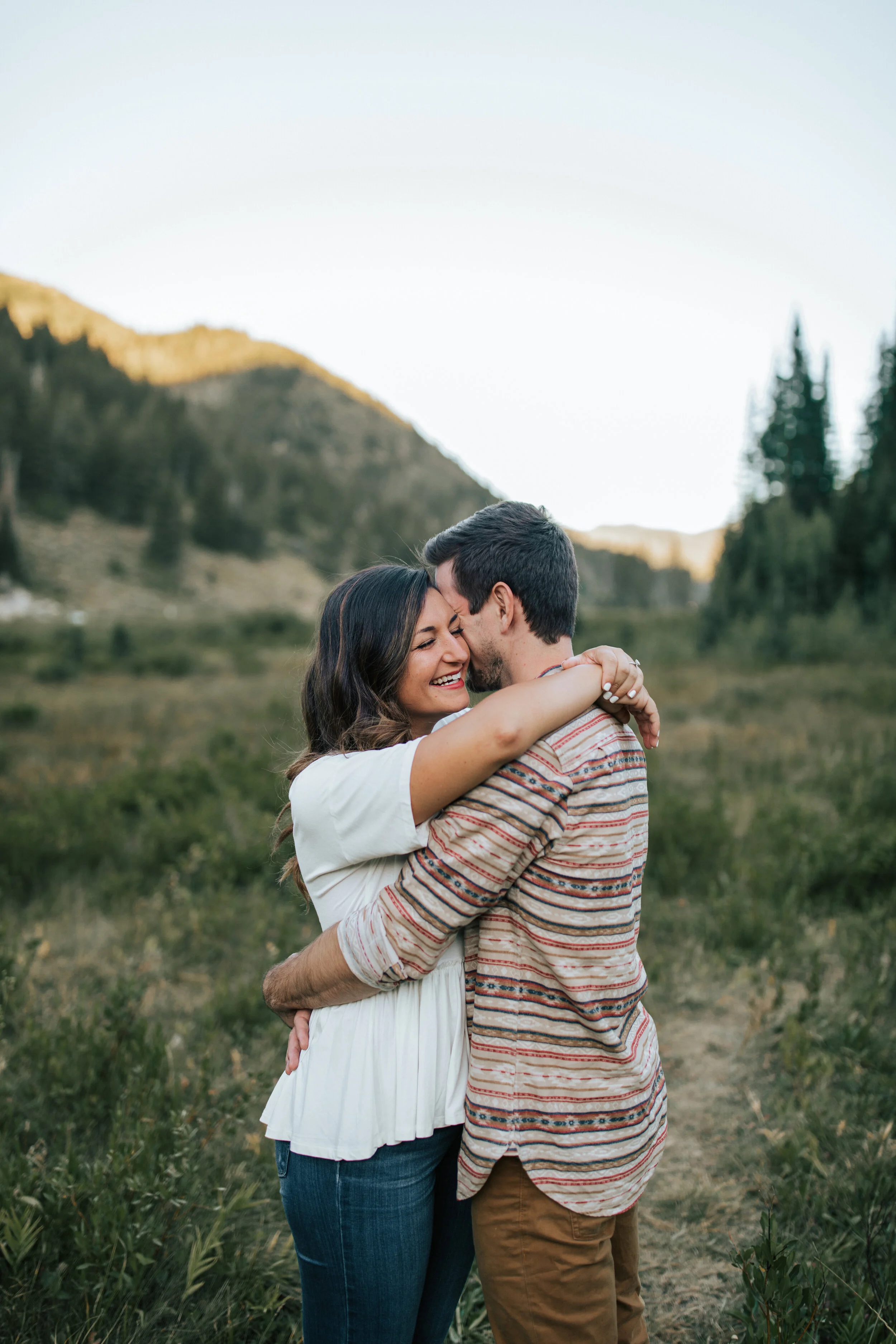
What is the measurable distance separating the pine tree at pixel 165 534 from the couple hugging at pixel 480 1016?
A: 218 feet

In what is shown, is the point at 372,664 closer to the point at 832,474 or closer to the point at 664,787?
the point at 664,787

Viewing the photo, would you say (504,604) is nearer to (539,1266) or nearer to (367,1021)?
(367,1021)

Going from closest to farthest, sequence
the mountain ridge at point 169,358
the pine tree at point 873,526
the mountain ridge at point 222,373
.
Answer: the pine tree at point 873,526
the mountain ridge at point 222,373
the mountain ridge at point 169,358

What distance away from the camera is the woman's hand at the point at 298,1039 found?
5.97 feet

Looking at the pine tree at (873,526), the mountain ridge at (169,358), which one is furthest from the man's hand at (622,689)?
the mountain ridge at (169,358)

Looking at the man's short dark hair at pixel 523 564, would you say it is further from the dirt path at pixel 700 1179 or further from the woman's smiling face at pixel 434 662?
the dirt path at pixel 700 1179

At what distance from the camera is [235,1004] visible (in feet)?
14.4

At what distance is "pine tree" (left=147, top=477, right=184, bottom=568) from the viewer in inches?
2525

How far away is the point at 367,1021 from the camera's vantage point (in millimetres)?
1731

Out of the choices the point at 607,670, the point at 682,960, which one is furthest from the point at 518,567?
the point at 682,960

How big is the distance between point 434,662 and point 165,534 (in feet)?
220

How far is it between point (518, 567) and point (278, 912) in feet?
14.7

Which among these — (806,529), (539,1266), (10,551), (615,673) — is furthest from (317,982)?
(10,551)

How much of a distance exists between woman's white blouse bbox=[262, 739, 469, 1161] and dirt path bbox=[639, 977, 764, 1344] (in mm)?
1854
